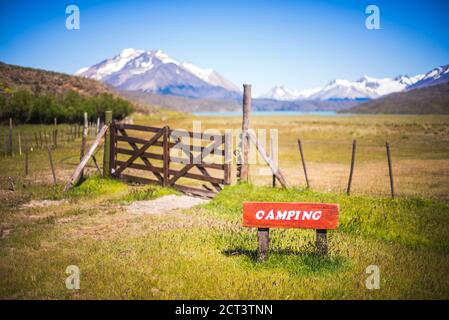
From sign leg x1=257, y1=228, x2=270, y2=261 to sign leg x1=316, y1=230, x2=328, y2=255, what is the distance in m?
0.89

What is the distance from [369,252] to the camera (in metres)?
7.09

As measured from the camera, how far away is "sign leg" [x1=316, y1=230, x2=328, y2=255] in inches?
250

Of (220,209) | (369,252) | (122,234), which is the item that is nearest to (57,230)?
(122,234)

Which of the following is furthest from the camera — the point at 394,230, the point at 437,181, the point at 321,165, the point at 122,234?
the point at 321,165

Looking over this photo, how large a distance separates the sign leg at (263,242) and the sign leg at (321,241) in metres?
0.89

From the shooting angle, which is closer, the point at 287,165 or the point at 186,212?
the point at 186,212

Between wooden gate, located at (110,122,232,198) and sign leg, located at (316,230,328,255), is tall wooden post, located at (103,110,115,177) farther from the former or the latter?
sign leg, located at (316,230,328,255)

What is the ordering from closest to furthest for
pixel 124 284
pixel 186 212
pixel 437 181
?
1. pixel 124 284
2. pixel 186 212
3. pixel 437 181

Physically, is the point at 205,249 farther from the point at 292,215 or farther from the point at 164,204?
the point at 164,204

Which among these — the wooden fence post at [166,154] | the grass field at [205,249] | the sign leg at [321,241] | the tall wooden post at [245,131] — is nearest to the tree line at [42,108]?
the wooden fence post at [166,154]

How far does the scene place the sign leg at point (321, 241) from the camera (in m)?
6.34

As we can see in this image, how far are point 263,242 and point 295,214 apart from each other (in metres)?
0.77
